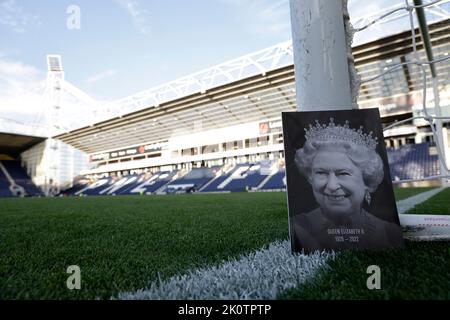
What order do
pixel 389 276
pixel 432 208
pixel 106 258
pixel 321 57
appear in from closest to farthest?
pixel 389 276 → pixel 106 258 → pixel 321 57 → pixel 432 208

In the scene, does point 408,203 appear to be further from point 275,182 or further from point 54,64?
point 54,64

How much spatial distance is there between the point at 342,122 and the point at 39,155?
135ft

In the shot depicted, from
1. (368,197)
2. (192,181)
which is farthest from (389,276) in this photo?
(192,181)

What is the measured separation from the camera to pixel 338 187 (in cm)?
105

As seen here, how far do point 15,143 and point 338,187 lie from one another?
4157cm

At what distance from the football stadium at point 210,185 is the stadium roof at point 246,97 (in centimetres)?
13

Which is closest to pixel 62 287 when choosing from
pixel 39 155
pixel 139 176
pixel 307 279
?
pixel 307 279

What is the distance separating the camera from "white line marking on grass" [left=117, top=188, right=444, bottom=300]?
75 centimetres

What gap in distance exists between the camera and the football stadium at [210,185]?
848 mm

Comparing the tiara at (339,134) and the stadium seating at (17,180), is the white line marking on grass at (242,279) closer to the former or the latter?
the tiara at (339,134)

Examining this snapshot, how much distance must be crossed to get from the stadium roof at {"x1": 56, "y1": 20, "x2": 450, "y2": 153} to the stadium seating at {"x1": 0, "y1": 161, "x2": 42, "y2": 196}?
6394 millimetres

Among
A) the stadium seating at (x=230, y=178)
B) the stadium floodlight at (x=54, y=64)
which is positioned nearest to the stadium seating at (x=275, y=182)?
the stadium seating at (x=230, y=178)

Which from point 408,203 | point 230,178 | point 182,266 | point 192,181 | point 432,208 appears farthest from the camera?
point 192,181
